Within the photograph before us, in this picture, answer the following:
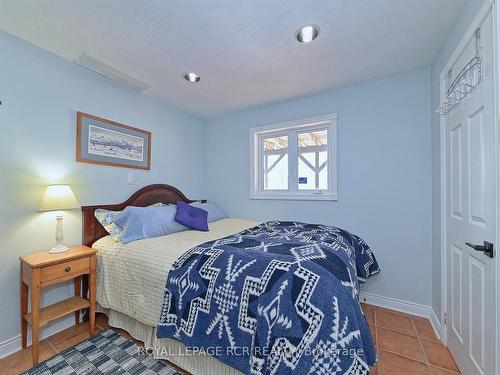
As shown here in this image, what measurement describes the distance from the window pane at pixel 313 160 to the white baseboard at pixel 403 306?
131 centimetres

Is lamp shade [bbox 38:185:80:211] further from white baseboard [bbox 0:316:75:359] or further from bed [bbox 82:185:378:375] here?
white baseboard [bbox 0:316:75:359]

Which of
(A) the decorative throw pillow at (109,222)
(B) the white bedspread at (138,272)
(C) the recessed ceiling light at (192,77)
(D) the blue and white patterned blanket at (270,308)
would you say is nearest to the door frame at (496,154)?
(D) the blue and white patterned blanket at (270,308)

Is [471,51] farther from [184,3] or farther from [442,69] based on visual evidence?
[184,3]

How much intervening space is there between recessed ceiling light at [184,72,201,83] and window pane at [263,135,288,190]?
1265mm

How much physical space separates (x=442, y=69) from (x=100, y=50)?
2.85m

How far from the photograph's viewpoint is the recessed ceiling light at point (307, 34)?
1.66 meters

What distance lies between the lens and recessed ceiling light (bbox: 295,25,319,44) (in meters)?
1.66

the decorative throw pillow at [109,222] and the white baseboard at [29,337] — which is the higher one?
the decorative throw pillow at [109,222]

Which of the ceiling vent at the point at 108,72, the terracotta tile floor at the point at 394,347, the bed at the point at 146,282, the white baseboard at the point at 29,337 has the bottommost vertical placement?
the terracotta tile floor at the point at 394,347

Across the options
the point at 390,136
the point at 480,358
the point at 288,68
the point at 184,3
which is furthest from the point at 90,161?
the point at 480,358

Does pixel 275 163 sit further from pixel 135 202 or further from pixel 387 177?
pixel 135 202

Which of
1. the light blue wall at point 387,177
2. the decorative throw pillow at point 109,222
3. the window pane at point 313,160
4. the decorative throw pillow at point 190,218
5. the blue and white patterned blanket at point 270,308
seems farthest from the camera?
the window pane at point 313,160

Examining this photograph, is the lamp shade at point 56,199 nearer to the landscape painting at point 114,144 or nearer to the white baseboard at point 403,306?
the landscape painting at point 114,144

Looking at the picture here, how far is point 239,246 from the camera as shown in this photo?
1.64 meters
